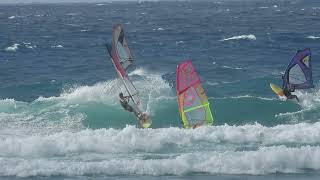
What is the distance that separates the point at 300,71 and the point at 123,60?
6.67m

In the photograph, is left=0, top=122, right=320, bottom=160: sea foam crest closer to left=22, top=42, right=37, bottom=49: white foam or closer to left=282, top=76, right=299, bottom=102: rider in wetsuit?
left=282, top=76, right=299, bottom=102: rider in wetsuit

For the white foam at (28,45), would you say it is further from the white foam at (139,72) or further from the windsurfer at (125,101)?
the windsurfer at (125,101)

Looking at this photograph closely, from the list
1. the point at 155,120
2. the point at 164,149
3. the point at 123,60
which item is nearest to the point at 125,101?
the point at 123,60

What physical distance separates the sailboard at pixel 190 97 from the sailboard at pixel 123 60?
1.67 metres

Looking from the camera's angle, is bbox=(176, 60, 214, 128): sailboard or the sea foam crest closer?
bbox=(176, 60, 214, 128): sailboard

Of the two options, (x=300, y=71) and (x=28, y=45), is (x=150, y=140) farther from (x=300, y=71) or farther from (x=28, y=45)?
(x=28, y=45)

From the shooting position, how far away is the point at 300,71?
71.3 ft

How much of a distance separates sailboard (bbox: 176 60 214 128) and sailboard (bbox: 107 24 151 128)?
5.46ft

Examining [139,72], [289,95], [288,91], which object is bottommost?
[139,72]

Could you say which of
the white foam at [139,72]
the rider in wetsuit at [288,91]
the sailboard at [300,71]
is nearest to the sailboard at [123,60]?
the sailboard at [300,71]

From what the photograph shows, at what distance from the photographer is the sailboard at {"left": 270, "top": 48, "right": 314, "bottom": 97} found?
21547 mm

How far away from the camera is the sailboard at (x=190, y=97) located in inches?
675

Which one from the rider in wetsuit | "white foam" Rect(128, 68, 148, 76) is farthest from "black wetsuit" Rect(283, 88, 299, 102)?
"white foam" Rect(128, 68, 148, 76)

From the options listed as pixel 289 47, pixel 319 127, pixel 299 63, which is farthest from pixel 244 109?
pixel 289 47
